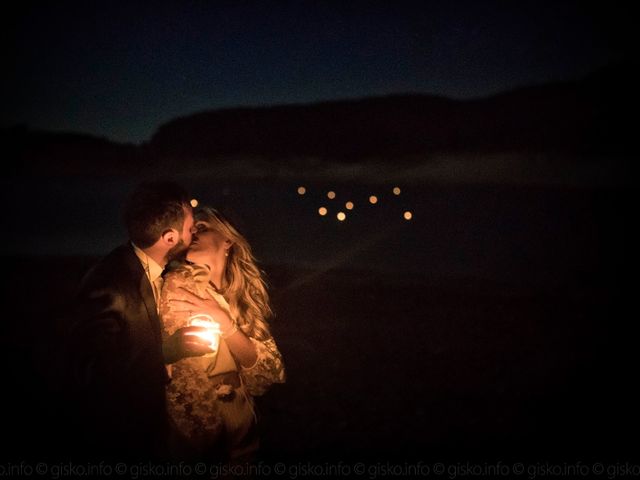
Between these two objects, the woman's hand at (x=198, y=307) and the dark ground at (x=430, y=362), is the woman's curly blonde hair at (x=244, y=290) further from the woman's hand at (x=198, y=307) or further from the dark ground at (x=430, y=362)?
the dark ground at (x=430, y=362)

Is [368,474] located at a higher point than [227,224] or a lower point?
lower

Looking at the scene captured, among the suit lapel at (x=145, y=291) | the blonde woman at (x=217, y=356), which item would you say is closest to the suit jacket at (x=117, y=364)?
the suit lapel at (x=145, y=291)

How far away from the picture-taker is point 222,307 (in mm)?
2982

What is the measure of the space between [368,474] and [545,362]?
458 centimetres

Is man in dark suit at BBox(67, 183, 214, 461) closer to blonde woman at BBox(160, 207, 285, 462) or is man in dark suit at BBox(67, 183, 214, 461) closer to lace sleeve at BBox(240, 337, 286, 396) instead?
blonde woman at BBox(160, 207, 285, 462)

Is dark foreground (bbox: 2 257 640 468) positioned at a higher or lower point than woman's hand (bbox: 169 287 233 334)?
lower

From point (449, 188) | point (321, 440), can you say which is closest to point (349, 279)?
point (321, 440)

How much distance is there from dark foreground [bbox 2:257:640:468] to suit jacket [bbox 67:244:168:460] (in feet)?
0.56

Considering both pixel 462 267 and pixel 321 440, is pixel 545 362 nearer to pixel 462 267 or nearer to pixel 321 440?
pixel 321 440

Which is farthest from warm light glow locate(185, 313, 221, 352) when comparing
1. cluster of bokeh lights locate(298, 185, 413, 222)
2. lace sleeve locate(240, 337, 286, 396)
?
cluster of bokeh lights locate(298, 185, 413, 222)

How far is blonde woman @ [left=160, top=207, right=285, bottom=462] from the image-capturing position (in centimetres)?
279

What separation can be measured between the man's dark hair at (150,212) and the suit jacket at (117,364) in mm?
148

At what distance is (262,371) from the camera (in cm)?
309

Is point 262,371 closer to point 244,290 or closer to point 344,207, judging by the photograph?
point 244,290
